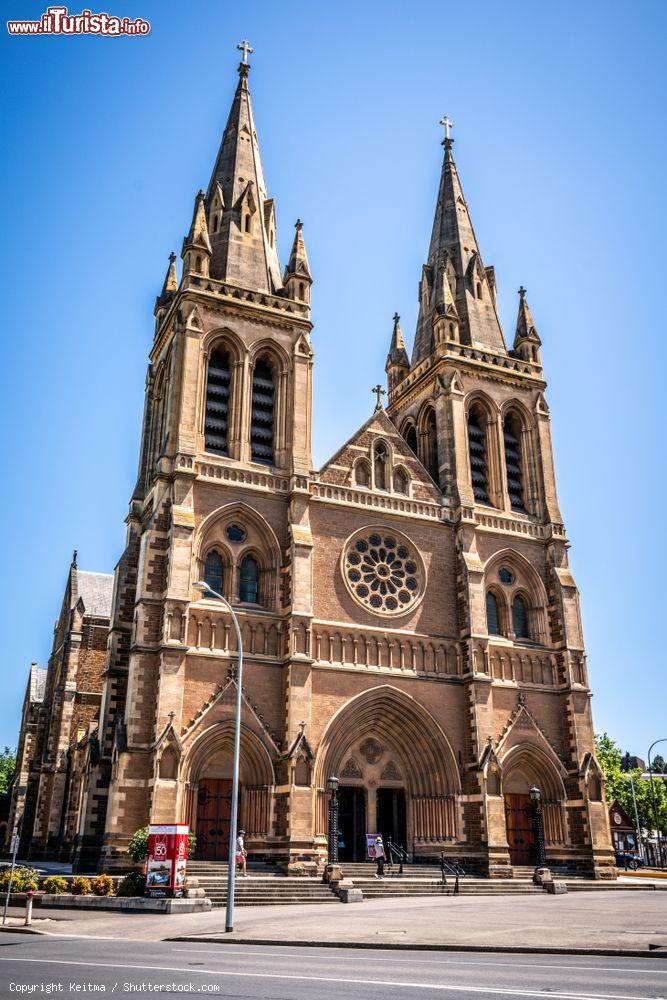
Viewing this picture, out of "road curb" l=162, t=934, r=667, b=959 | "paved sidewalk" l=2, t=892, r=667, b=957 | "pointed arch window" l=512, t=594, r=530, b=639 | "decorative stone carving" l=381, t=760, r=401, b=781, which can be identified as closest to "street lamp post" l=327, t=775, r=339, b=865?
"decorative stone carving" l=381, t=760, r=401, b=781

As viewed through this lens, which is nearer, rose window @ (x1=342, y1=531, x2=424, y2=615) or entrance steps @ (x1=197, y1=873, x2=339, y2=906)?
entrance steps @ (x1=197, y1=873, x2=339, y2=906)

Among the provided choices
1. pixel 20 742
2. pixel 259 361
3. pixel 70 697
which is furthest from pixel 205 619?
pixel 20 742

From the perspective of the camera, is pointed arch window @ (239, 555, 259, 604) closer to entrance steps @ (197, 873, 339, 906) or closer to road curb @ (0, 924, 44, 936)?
entrance steps @ (197, 873, 339, 906)

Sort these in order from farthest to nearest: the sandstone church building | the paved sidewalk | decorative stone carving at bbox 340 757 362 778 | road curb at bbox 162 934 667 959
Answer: decorative stone carving at bbox 340 757 362 778
the sandstone church building
the paved sidewalk
road curb at bbox 162 934 667 959

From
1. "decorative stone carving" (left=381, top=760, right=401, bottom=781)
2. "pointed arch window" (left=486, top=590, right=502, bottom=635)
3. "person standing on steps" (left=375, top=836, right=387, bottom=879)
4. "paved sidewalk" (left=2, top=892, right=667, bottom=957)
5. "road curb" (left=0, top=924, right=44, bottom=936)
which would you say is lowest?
"road curb" (left=0, top=924, right=44, bottom=936)

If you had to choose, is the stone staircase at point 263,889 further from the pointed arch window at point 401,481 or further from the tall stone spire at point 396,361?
the tall stone spire at point 396,361

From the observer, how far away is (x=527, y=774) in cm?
3534

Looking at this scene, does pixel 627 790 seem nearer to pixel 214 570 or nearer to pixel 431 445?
pixel 431 445

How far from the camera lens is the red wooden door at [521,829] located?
1361 inches

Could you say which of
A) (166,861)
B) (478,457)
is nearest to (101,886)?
(166,861)

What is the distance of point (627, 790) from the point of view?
76062 mm

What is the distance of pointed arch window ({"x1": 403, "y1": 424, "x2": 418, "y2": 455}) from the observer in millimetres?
43188

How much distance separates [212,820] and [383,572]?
463 inches

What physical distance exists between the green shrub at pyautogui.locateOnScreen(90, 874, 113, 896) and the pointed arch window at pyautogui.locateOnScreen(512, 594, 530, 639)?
20924 mm
